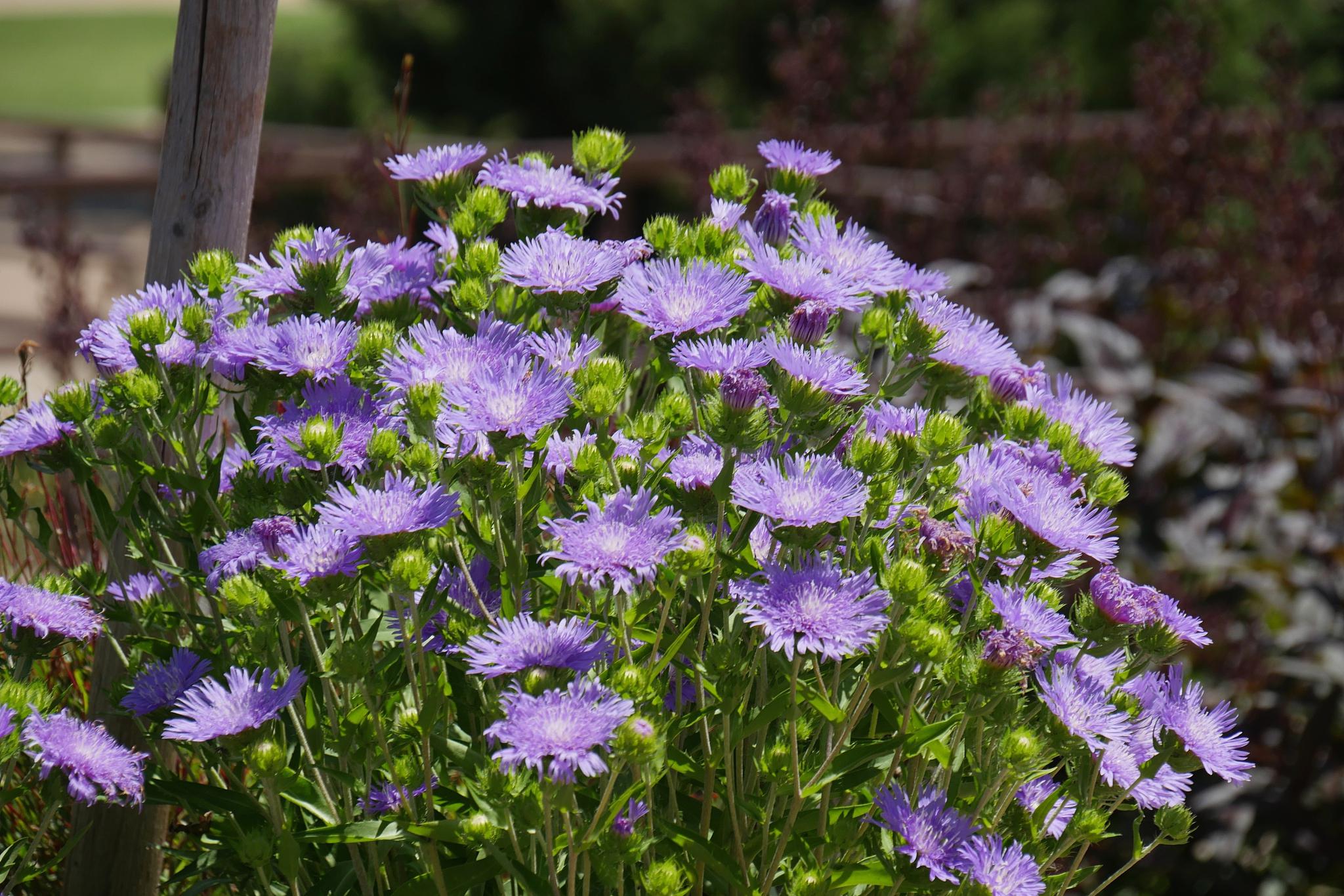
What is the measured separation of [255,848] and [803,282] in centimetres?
78

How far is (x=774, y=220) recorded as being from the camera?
4.86 ft

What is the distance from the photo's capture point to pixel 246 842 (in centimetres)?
117

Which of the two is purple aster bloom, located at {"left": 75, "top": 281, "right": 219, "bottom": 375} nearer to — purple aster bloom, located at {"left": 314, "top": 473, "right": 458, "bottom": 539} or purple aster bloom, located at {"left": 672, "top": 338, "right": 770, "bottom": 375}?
purple aster bloom, located at {"left": 314, "top": 473, "right": 458, "bottom": 539}

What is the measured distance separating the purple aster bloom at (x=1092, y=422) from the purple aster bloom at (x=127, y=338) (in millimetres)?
920

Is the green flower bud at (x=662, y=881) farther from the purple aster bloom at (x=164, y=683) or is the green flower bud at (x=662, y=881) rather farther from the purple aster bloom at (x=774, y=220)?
the purple aster bloom at (x=774, y=220)

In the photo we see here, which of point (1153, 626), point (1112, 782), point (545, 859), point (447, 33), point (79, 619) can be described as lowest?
point (447, 33)

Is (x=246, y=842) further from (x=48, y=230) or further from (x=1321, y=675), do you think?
(x=48, y=230)

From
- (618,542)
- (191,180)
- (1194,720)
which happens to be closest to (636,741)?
(618,542)

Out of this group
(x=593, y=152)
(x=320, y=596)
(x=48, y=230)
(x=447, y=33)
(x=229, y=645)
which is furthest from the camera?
(x=447, y=33)

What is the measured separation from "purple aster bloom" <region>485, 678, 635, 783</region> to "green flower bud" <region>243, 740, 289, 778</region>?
0.22 m

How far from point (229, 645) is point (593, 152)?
0.71 m

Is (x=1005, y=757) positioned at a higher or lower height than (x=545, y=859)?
higher

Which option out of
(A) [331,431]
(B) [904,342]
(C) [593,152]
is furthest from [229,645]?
(B) [904,342]

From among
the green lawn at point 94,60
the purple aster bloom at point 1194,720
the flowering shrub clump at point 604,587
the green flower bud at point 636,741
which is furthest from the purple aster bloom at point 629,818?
the green lawn at point 94,60
